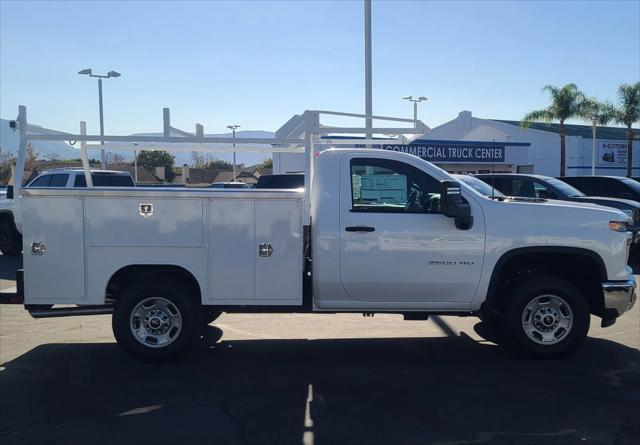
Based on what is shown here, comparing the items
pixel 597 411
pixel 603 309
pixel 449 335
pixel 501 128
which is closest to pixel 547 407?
pixel 597 411

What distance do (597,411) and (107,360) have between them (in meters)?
4.74

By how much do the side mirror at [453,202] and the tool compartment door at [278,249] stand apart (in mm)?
1422

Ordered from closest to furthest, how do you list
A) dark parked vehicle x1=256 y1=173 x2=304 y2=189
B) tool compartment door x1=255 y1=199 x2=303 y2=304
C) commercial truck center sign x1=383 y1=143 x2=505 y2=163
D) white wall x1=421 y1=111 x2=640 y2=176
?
tool compartment door x1=255 y1=199 x2=303 y2=304, dark parked vehicle x1=256 y1=173 x2=304 y2=189, commercial truck center sign x1=383 y1=143 x2=505 y2=163, white wall x1=421 y1=111 x2=640 y2=176

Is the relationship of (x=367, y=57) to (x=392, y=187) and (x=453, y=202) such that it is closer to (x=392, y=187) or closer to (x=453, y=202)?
(x=392, y=187)

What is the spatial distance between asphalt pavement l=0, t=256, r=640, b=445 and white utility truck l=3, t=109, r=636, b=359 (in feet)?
1.72

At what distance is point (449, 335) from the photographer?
746 centimetres

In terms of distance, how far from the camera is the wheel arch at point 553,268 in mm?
5992

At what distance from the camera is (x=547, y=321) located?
20.4 feet

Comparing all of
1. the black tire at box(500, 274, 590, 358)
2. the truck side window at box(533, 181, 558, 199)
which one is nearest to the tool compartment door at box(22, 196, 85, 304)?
the black tire at box(500, 274, 590, 358)

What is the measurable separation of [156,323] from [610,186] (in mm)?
13258

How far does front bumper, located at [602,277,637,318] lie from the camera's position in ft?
19.8

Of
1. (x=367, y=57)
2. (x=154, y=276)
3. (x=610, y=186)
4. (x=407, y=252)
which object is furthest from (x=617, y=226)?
(x=610, y=186)

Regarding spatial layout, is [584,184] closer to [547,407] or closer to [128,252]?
[547,407]

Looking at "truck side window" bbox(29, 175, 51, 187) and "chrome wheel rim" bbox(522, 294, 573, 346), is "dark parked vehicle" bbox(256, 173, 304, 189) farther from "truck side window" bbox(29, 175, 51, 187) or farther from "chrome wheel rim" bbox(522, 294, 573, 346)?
"chrome wheel rim" bbox(522, 294, 573, 346)
